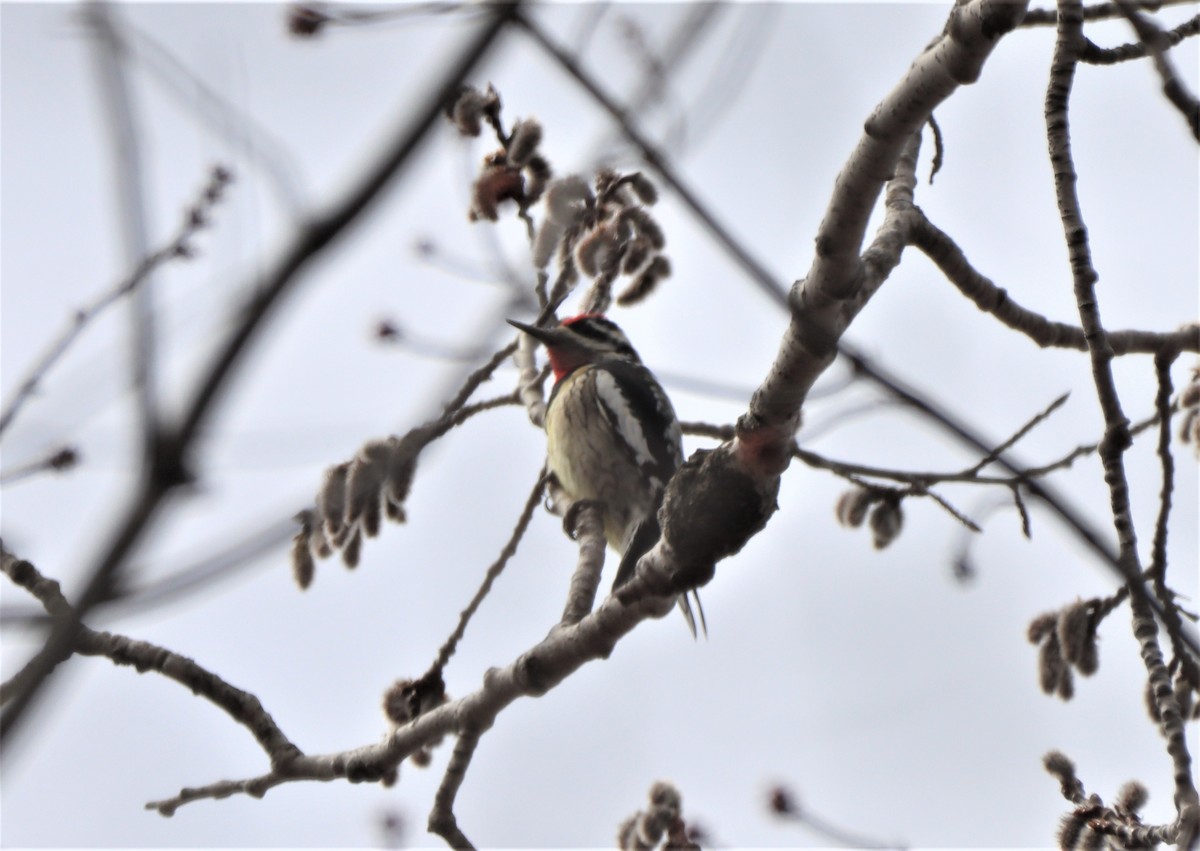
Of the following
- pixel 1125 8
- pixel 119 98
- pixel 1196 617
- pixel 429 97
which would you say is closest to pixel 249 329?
pixel 429 97

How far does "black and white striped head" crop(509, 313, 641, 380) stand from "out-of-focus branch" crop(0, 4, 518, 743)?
5205 mm

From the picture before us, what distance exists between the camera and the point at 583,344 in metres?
6.52

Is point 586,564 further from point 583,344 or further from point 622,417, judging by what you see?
point 583,344

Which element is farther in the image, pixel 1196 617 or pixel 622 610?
pixel 1196 617

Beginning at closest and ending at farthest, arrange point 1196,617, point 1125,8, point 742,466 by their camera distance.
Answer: point 1125,8
point 742,466
point 1196,617

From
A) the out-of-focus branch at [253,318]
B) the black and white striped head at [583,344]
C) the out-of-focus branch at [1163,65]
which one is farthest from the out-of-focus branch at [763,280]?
the black and white striped head at [583,344]

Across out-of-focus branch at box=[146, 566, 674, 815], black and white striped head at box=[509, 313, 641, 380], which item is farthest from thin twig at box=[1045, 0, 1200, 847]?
black and white striped head at box=[509, 313, 641, 380]

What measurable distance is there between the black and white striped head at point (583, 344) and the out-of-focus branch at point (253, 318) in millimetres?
5205

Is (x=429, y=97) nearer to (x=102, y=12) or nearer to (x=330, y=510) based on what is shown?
(x=102, y=12)

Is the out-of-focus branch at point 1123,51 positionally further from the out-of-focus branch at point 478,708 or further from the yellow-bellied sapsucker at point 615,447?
the yellow-bellied sapsucker at point 615,447

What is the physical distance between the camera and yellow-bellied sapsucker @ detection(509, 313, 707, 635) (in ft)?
17.7

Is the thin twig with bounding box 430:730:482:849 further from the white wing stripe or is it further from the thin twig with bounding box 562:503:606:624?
the white wing stripe

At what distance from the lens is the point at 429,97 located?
102 centimetres

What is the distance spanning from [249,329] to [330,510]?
90.6 inches
